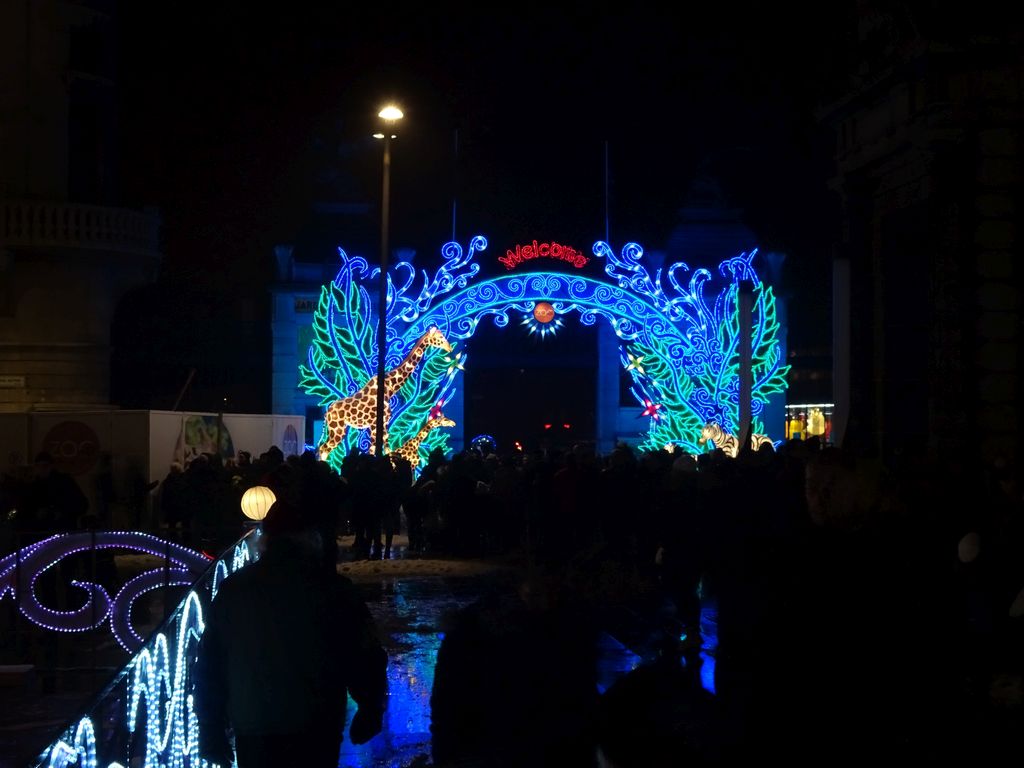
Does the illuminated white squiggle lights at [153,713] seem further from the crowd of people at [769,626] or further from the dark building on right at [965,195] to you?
the dark building on right at [965,195]

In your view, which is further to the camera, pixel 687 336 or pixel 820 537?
pixel 687 336

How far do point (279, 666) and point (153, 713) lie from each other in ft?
6.15

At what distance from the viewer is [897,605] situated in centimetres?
489

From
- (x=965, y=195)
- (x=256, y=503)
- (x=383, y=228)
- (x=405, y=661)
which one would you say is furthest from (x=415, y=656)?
(x=383, y=228)

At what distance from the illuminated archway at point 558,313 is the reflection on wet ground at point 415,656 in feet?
42.9

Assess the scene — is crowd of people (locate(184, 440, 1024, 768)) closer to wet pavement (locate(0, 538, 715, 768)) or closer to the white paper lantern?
wet pavement (locate(0, 538, 715, 768))

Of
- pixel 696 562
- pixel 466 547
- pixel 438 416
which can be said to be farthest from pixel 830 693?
pixel 438 416

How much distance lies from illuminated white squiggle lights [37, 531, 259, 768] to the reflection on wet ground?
120 centimetres

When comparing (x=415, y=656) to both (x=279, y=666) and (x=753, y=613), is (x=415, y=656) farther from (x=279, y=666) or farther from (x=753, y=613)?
(x=753, y=613)

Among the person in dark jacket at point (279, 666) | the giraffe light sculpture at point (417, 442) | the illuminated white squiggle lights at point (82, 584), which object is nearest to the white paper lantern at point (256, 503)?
the illuminated white squiggle lights at point (82, 584)

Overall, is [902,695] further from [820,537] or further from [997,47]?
[997,47]

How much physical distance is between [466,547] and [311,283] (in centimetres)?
1847

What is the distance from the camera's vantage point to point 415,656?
13.0m

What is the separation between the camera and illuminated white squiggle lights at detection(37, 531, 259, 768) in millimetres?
5629
